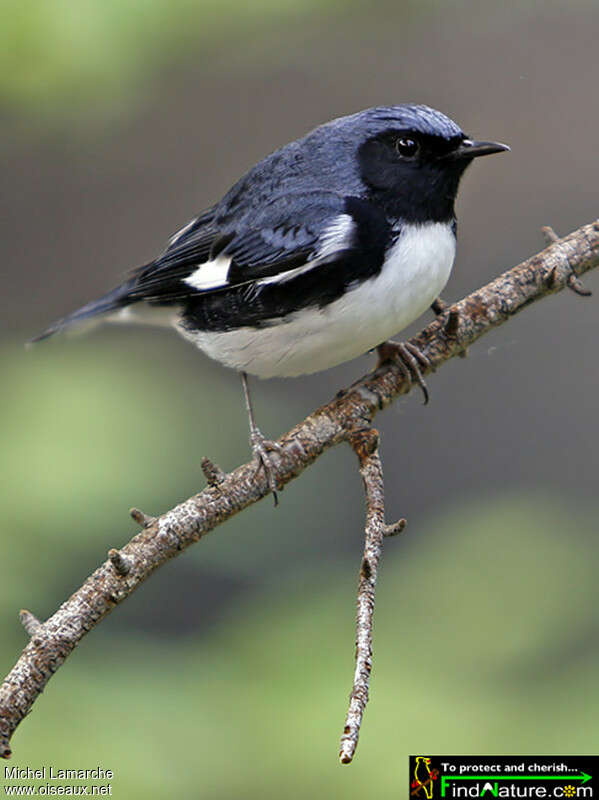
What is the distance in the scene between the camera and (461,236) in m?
4.12

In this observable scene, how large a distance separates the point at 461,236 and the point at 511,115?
58 centimetres

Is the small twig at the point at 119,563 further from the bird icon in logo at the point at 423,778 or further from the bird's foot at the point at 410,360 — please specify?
the bird's foot at the point at 410,360

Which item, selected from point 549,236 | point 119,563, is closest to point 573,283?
point 549,236

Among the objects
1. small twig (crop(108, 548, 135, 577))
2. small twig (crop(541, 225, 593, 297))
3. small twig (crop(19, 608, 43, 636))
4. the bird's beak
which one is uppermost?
the bird's beak

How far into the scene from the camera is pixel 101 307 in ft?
9.27

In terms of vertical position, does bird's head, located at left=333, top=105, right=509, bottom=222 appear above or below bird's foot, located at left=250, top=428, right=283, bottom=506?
above

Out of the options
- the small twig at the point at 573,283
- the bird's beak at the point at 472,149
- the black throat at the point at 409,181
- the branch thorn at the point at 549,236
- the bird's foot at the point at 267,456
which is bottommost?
the bird's foot at the point at 267,456

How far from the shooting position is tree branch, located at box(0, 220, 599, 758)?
1666 mm

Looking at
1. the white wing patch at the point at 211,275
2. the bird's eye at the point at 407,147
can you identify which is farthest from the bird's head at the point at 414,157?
the white wing patch at the point at 211,275

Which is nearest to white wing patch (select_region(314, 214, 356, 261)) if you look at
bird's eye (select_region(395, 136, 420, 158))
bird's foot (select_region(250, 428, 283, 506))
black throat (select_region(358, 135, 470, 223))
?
black throat (select_region(358, 135, 470, 223))

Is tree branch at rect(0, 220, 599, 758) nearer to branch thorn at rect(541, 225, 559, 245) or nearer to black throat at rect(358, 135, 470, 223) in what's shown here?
branch thorn at rect(541, 225, 559, 245)

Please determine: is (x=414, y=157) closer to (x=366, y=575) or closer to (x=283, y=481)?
(x=283, y=481)

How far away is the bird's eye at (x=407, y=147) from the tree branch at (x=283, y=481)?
14.1 inches

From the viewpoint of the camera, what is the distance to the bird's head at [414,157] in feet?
7.66
